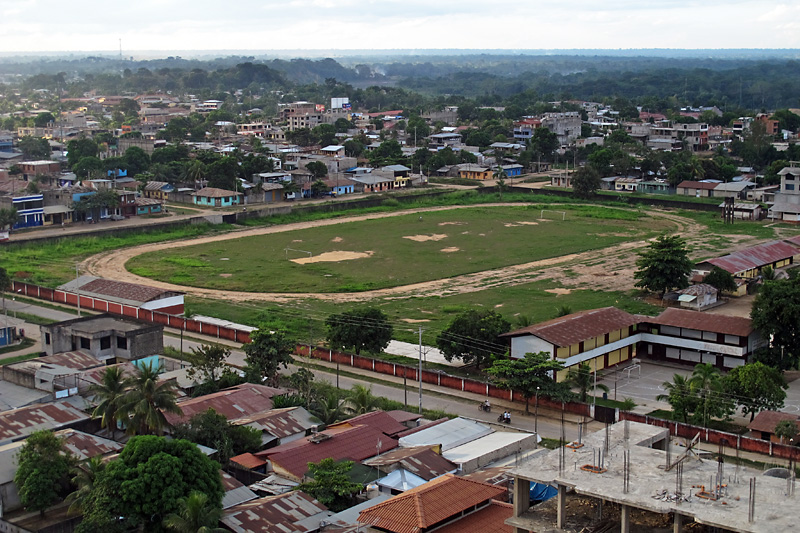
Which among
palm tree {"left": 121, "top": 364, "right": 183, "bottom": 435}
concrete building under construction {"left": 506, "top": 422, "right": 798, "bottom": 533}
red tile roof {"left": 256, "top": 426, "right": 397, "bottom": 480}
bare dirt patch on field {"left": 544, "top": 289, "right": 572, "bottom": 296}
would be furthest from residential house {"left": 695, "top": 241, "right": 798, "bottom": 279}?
concrete building under construction {"left": 506, "top": 422, "right": 798, "bottom": 533}

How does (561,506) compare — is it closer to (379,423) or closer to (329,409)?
(379,423)

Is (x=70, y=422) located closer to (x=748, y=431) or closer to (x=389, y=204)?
(x=748, y=431)

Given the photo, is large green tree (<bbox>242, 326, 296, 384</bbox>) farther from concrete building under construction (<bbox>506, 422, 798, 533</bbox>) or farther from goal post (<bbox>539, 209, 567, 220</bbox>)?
goal post (<bbox>539, 209, 567, 220</bbox>)

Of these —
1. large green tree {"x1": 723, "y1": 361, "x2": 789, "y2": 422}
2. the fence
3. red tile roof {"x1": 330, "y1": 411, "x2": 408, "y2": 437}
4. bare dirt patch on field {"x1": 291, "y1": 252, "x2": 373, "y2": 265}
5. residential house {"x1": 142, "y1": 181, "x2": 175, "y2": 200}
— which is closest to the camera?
red tile roof {"x1": 330, "y1": 411, "x2": 408, "y2": 437}

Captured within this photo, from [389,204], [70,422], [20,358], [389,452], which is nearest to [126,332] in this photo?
[20,358]

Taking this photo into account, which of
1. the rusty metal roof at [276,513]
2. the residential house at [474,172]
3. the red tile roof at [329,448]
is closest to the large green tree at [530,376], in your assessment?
the red tile roof at [329,448]

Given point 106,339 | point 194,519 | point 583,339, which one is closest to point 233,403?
point 106,339
